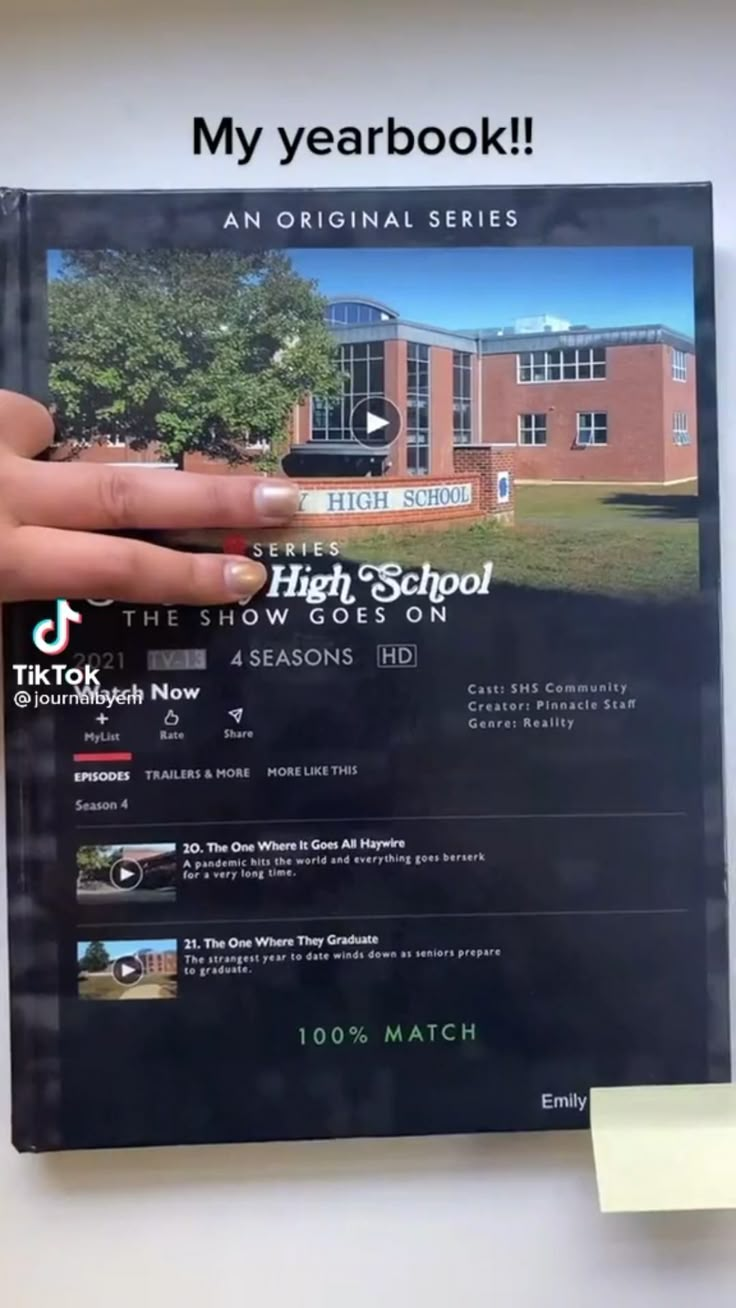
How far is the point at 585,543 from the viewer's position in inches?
23.5

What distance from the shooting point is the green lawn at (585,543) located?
1.95 ft

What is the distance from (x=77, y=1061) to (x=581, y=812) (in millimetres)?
313

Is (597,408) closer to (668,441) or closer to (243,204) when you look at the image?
(668,441)

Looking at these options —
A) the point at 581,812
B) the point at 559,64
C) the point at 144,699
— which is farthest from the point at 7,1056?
the point at 559,64

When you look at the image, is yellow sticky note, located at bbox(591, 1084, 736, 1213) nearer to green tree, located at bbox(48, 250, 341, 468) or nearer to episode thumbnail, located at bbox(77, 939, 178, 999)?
episode thumbnail, located at bbox(77, 939, 178, 999)

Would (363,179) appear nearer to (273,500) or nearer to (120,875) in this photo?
(273,500)

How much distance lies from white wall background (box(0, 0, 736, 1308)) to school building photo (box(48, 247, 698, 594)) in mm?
51

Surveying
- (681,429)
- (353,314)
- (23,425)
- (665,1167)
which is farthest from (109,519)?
(665,1167)

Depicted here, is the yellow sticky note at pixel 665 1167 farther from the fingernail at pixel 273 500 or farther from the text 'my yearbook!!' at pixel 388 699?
the fingernail at pixel 273 500

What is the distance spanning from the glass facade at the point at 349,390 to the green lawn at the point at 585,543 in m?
0.07

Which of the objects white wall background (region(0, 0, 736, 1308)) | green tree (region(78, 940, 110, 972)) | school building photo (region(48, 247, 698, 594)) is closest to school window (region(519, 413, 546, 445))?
school building photo (region(48, 247, 698, 594))

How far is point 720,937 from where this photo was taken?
0.60 metres

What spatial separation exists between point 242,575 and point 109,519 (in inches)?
3.1

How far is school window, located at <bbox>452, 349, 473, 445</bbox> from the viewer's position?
59 centimetres
